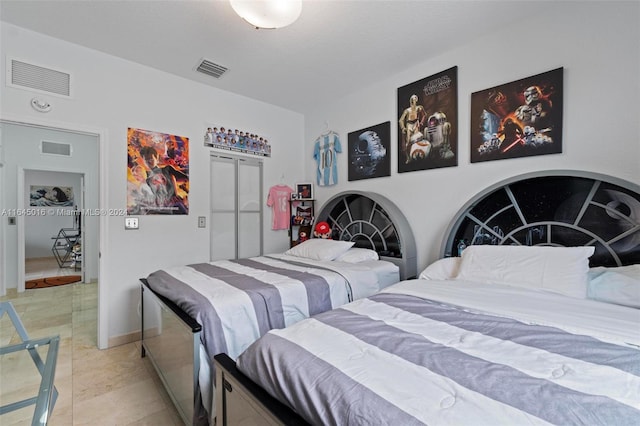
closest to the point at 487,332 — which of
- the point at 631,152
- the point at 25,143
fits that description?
the point at 631,152

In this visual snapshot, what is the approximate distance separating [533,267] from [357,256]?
1422 millimetres

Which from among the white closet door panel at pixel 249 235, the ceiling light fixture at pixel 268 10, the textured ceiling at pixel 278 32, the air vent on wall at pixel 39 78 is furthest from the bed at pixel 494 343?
the air vent on wall at pixel 39 78

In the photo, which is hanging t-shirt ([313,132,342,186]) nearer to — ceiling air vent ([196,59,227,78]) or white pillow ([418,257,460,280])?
ceiling air vent ([196,59,227,78])

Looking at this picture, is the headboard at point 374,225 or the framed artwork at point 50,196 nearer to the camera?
the headboard at point 374,225

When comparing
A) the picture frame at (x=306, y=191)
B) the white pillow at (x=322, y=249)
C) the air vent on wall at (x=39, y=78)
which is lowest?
the white pillow at (x=322, y=249)

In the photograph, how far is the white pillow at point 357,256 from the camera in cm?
276

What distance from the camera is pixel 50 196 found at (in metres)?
5.87

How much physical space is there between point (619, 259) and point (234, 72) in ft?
11.5

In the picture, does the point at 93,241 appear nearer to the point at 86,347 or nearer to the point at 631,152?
the point at 86,347

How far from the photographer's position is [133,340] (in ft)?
9.15

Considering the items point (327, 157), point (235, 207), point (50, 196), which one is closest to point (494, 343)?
point (327, 157)

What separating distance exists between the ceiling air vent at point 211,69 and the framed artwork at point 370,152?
5.23ft

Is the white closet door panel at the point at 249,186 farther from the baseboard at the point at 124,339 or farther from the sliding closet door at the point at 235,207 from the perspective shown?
the baseboard at the point at 124,339

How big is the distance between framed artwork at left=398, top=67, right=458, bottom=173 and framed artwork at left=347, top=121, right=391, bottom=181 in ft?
0.59
